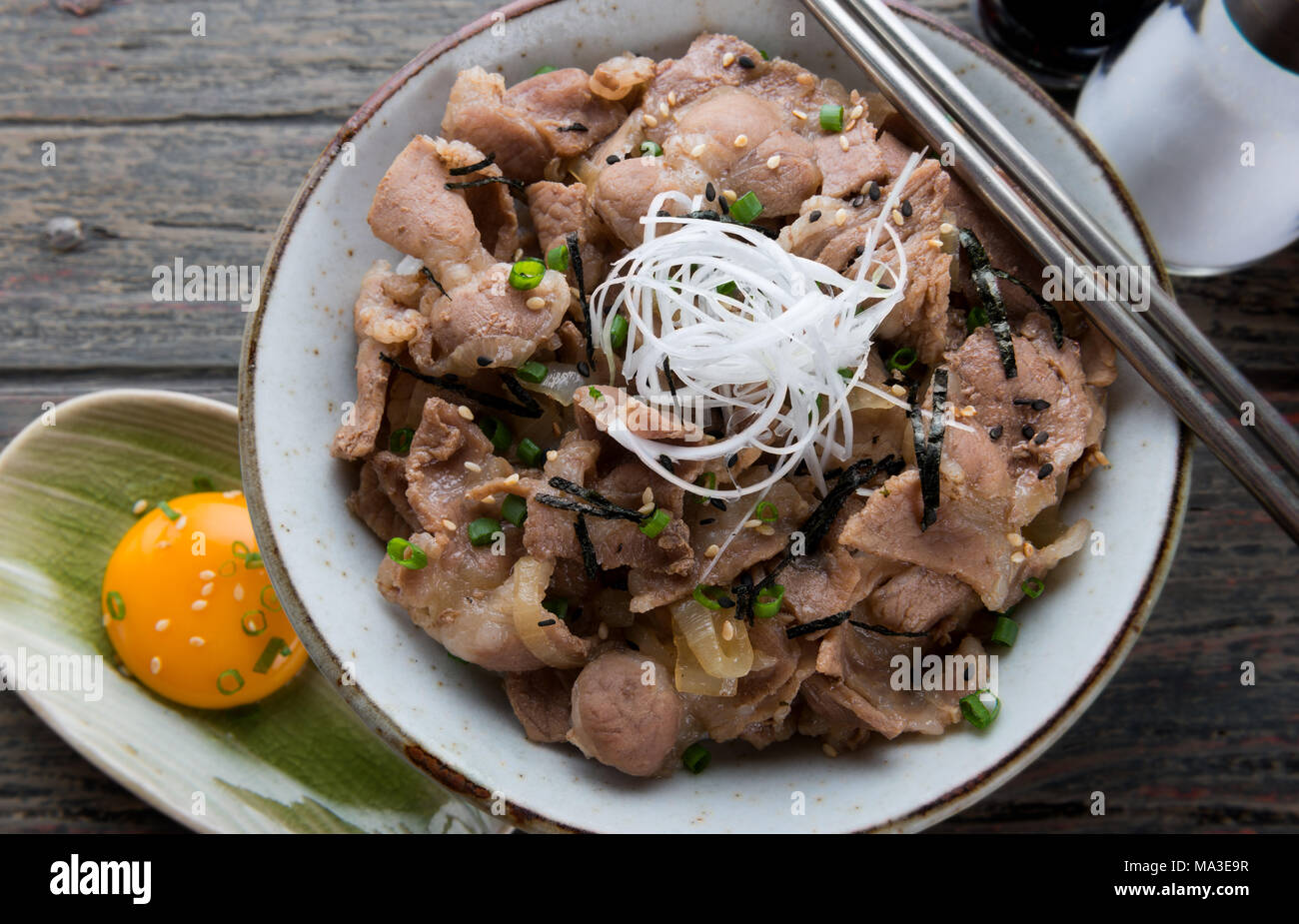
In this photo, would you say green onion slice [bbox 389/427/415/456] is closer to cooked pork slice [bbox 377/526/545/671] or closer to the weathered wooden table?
cooked pork slice [bbox 377/526/545/671]

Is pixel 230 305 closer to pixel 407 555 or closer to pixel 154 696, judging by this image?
pixel 154 696

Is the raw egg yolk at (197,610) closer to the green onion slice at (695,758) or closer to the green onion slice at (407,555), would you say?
the green onion slice at (407,555)

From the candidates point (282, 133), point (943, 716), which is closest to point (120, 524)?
point (282, 133)

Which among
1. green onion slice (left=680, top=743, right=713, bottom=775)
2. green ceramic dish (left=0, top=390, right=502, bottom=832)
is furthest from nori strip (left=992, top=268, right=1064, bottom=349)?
green ceramic dish (left=0, top=390, right=502, bottom=832)

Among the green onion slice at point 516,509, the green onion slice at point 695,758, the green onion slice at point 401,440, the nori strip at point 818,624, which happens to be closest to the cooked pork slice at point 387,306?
the green onion slice at point 401,440

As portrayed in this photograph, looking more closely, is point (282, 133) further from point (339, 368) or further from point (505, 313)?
point (505, 313)
